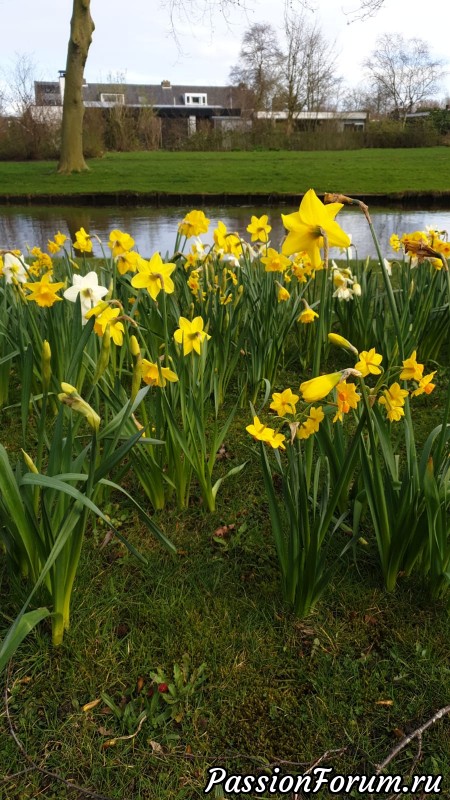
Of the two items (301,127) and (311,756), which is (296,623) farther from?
(301,127)

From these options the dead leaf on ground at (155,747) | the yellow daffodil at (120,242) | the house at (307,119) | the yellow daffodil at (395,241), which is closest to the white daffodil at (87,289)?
the yellow daffodil at (120,242)

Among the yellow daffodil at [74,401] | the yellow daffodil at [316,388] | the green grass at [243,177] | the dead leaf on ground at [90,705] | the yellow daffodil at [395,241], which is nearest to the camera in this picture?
the yellow daffodil at [316,388]

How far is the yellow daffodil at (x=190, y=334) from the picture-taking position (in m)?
1.88

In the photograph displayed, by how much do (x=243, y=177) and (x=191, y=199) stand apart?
11.1 ft

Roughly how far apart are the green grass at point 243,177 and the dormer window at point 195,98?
3700 centimetres

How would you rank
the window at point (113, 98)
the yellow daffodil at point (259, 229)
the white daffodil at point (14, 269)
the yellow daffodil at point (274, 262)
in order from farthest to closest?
the window at point (113, 98) < the yellow daffodil at point (259, 229) < the white daffodil at point (14, 269) < the yellow daffodil at point (274, 262)

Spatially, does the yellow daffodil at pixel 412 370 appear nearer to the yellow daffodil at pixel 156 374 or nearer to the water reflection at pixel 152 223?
the yellow daffodil at pixel 156 374

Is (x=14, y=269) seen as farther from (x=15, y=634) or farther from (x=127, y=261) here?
(x=15, y=634)

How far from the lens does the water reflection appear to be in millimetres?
8586

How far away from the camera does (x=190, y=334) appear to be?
1.91m

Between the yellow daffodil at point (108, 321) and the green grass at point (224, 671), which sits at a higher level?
the yellow daffodil at point (108, 321)

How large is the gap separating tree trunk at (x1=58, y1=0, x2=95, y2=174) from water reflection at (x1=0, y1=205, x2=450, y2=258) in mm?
3473

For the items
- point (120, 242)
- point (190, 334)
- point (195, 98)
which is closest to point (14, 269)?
point (120, 242)

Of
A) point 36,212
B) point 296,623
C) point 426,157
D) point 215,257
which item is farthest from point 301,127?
point 296,623
